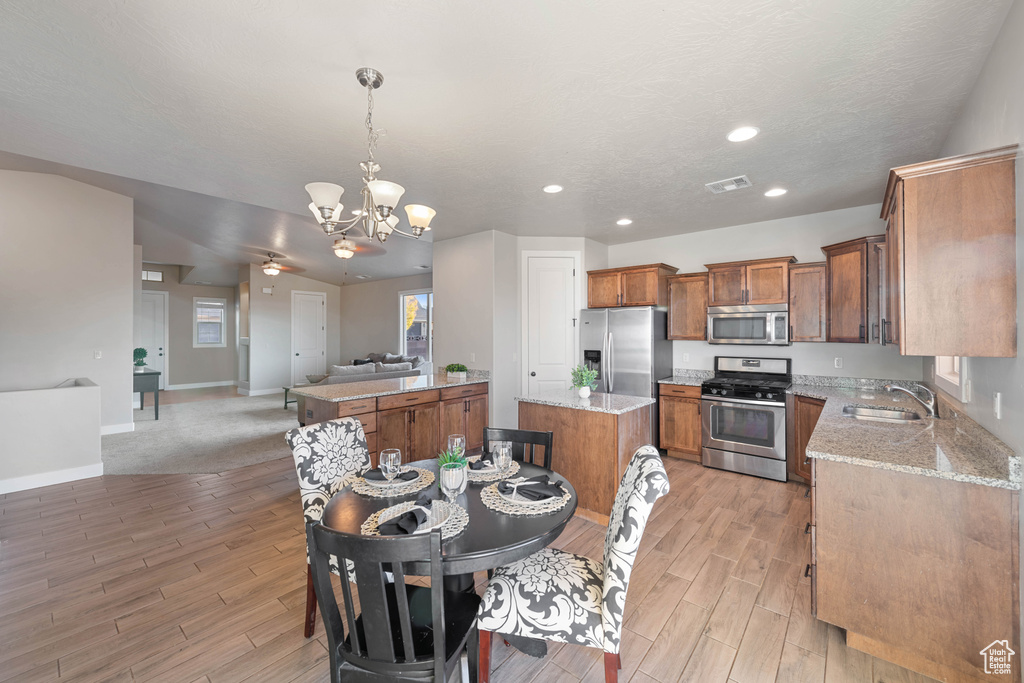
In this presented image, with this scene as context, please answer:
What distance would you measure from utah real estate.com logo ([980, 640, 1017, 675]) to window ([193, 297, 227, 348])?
1285 cm

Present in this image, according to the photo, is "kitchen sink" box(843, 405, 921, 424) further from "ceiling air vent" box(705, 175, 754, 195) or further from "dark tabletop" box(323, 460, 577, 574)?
"dark tabletop" box(323, 460, 577, 574)

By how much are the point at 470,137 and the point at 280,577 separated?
2.86m

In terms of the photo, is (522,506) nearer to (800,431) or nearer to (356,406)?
(356,406)

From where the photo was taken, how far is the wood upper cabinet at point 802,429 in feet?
12.3

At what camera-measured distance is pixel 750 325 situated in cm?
439

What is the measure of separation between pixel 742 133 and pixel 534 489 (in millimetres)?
2389

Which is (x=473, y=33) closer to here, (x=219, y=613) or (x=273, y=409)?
(x=219, y=613)

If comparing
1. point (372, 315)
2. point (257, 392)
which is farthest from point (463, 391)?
point (257, 392)

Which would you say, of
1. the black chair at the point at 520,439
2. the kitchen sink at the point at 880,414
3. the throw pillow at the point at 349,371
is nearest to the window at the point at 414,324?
the throw pillow at the point at 349,371

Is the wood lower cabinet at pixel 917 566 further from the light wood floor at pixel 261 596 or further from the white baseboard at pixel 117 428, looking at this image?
the white baseboard at pixel 117 428

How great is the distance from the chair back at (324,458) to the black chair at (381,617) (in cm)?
73

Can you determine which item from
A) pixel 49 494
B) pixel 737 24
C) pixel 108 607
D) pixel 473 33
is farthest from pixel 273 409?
pixel 737 24

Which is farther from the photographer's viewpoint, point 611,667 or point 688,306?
point 688,306

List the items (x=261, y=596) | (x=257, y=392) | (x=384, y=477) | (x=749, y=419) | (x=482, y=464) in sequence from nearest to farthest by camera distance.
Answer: (x=384, y=477) < (x=482, y=464) < (x=261, y=596) < (x=749, y=419) < (x=257, y=392)
